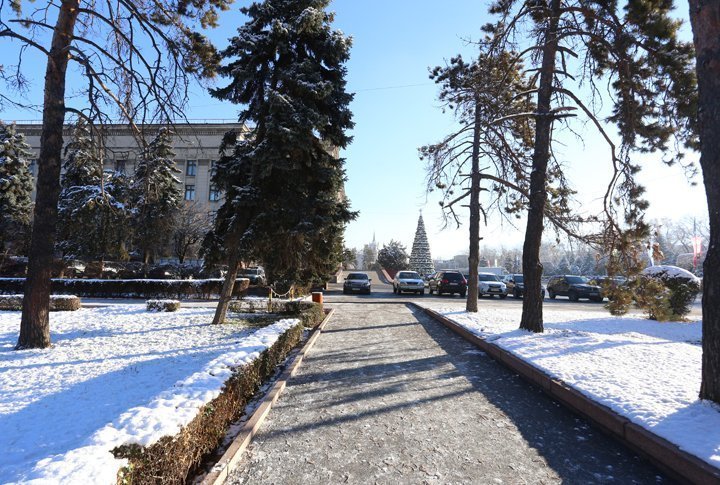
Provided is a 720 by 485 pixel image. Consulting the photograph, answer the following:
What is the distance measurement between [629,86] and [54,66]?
37.0 ft

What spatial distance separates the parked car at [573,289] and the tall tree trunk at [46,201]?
25.7 m

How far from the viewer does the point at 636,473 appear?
350cm

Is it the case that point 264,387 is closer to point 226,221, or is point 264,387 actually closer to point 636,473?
point 636,473

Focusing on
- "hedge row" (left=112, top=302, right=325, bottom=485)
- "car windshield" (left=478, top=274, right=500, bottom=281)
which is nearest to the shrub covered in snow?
"hedge row" (left=112, top=302, right=325, bottom=485)

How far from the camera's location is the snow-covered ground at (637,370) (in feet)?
12.9

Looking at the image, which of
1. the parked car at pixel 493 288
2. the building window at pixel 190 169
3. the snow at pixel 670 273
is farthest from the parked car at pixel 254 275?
the building window at pixel 190 169

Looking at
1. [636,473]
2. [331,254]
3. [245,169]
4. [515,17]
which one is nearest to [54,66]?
[245,169]

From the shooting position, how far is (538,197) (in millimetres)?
9656

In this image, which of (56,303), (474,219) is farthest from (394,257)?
(56,303)

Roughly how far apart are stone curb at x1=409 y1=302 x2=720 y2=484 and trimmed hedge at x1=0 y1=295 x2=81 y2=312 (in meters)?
13.1

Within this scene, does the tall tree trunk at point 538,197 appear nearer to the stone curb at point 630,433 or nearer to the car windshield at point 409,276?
the stone curb at point 630,433

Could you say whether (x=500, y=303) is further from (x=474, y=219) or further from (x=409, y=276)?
(x=474, y=219)

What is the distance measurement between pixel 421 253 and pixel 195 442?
187 feet

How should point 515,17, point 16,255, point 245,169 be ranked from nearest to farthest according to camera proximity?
point 515,17
point 245,169
point 16,255
